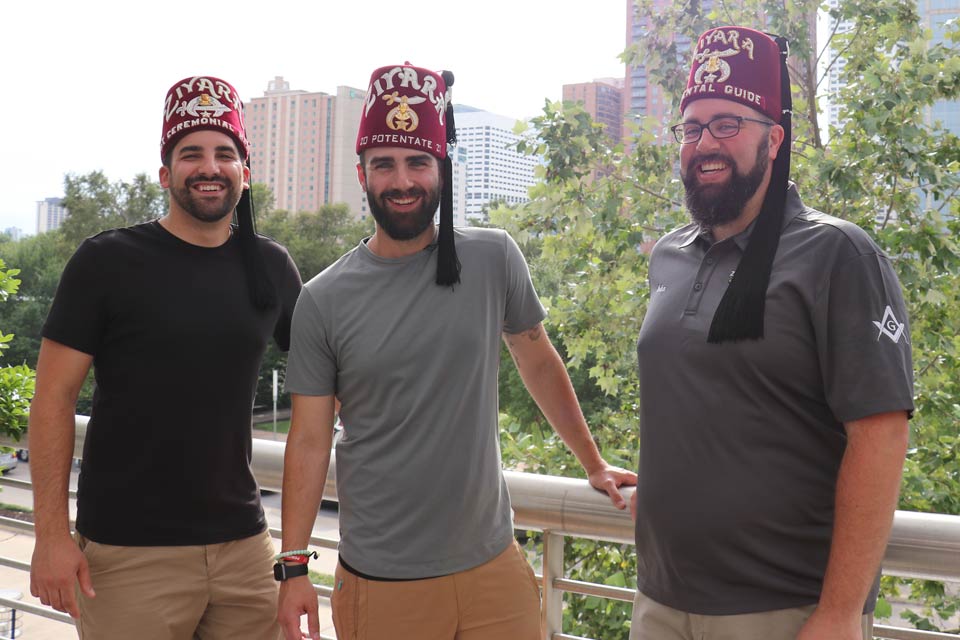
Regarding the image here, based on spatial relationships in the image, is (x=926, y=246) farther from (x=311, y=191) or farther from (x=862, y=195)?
(x=311, y=191)

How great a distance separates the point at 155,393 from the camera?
181 cm

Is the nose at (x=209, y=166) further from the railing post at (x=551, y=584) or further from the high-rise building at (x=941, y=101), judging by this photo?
the high-rise building at (x=941, y=101)

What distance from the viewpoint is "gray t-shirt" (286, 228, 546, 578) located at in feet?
5.22

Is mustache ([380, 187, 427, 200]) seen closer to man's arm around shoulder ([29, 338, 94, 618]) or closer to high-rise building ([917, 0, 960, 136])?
man's arm around shoulder ([29, 338, 94, 618])

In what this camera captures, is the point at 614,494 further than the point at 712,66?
Yes

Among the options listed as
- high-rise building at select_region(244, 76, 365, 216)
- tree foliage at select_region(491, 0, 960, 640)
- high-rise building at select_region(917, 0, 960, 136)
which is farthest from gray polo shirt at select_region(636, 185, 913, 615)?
high-rise building at select_region(244, 76, 365, 216)

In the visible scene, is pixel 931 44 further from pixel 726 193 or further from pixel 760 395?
pixel 760 395

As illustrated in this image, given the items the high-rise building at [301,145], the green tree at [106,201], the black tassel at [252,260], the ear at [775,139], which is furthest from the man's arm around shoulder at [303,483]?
the high-rise building at [301,145]

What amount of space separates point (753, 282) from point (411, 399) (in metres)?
0.60

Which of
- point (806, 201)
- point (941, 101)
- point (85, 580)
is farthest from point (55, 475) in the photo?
point (941, 101)

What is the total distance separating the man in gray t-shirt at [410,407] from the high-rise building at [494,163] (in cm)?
179

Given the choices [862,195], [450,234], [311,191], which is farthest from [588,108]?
[311,191]

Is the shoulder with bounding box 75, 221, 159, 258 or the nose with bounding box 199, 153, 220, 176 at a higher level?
the nose with bounding box 199, 153, 220, 176

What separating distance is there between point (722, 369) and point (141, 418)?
3.67ft
